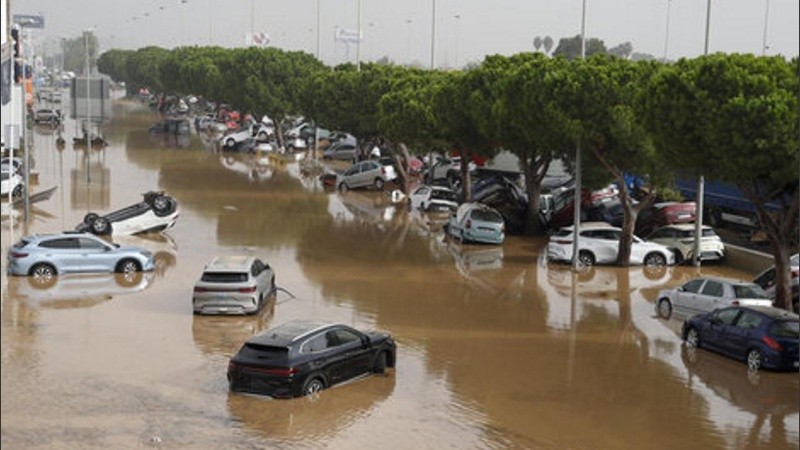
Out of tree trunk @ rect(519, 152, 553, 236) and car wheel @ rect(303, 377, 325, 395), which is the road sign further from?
car wheel @ rect(303, 377, 325, 395)

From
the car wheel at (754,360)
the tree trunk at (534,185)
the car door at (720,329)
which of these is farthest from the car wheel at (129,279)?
the car wheel at (754,360)

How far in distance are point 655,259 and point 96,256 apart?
16.6 m

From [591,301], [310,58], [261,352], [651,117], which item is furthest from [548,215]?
[310,58]

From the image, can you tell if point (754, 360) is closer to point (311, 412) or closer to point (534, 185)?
point (311, 412)

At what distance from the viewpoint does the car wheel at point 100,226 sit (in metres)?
35.8

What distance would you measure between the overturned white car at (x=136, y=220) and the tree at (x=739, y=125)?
18.5m

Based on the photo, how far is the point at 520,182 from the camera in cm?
5509

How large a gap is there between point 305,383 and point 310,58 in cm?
6760

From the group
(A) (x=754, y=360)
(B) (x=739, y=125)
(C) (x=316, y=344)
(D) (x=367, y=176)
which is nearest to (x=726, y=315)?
(A) (x=754, y=360)

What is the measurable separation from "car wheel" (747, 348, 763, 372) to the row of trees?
3.65 metres

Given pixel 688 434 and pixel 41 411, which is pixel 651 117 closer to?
pixel 688 434

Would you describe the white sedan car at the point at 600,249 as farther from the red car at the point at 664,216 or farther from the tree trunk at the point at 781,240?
the tree trunk at the point at 781,240

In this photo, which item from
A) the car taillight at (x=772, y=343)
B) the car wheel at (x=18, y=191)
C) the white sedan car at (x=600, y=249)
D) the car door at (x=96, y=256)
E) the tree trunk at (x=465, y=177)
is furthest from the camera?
the tree trunk at (x=465, y=177)

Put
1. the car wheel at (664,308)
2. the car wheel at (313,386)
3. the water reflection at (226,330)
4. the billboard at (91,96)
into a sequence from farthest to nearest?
the billboard at (91,96) → the car wheel at (664,308) → the water reflection at (226,330) → the car wheel at (313,386)
